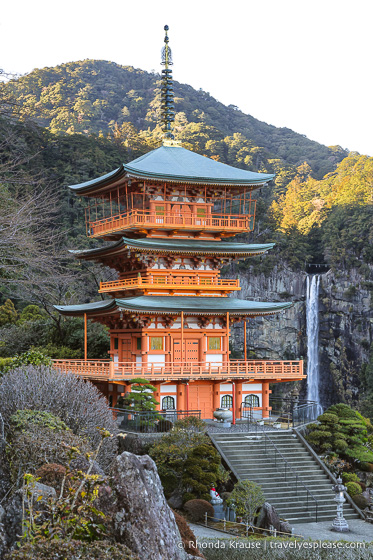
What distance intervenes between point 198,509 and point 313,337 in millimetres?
48012

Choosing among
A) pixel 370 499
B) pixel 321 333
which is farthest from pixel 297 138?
pixel 370 499

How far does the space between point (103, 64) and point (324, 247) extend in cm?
9258

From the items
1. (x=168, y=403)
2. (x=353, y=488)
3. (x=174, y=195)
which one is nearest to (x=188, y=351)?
(x=168, y=403)

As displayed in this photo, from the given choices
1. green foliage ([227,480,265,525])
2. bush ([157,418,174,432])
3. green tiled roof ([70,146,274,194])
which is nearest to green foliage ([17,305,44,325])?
green tiled roof ([70,146,274,194])

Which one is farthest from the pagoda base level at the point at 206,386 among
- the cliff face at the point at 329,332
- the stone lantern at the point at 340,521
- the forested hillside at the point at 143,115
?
the forested hillside at the point at 143,115

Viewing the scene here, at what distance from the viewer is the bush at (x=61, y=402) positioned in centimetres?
1698

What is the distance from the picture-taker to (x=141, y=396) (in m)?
24.9

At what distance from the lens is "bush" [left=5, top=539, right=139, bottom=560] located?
699cm

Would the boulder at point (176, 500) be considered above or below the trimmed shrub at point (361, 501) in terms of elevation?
above

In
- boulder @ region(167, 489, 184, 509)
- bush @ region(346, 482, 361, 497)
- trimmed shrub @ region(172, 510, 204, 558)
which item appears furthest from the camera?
bush @ region(346, 482, 361, 497)

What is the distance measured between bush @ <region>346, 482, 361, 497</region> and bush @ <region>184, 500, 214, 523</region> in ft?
20.5

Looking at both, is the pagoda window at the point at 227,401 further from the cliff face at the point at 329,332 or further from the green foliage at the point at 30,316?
the cliff face at the point at 329,332

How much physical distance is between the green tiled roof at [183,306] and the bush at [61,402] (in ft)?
29.5

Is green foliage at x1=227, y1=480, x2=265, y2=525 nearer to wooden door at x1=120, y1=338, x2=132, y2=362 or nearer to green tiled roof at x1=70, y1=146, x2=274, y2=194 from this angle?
wooden door at x1=120, y1=338, x2=132, y2=362
